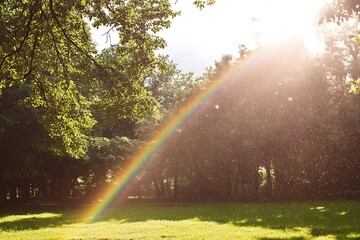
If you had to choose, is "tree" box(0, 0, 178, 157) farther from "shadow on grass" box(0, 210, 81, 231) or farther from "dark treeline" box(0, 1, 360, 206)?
"dark treeline" box(0, 1, 360, 206)

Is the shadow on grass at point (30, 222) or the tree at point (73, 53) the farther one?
the shadow on grass at point (30, 222)

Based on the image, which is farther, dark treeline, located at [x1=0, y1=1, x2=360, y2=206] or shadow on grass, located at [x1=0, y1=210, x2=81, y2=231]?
dark treeline, located at [x1=0, y1=1, x2=360, y2=206]

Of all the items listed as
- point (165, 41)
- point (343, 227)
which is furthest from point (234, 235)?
point (165, 41)

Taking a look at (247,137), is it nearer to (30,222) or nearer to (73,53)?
(30,222)

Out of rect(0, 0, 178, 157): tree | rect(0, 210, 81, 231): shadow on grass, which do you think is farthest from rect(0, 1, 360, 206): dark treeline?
rect(0, 0, 178, 157): tree

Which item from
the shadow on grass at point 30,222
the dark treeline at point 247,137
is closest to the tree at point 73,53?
the shadow on grass at point 30,222

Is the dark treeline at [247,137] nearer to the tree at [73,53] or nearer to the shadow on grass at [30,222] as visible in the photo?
the shadow on grass at [30,222]

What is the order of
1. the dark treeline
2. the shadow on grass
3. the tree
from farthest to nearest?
the dark treeline
the shadow on grass
the tree

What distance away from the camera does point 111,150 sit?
47281mm

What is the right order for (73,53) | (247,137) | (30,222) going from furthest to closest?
(247,137) < (30,222) < (73,53)

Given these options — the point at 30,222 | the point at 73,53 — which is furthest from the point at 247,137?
the point at 73,53

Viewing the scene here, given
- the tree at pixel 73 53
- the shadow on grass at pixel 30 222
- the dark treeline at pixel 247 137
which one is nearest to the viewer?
the tree at pixel 73 53

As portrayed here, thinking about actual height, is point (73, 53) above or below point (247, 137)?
above

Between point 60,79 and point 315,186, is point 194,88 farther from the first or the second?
point 60,79
